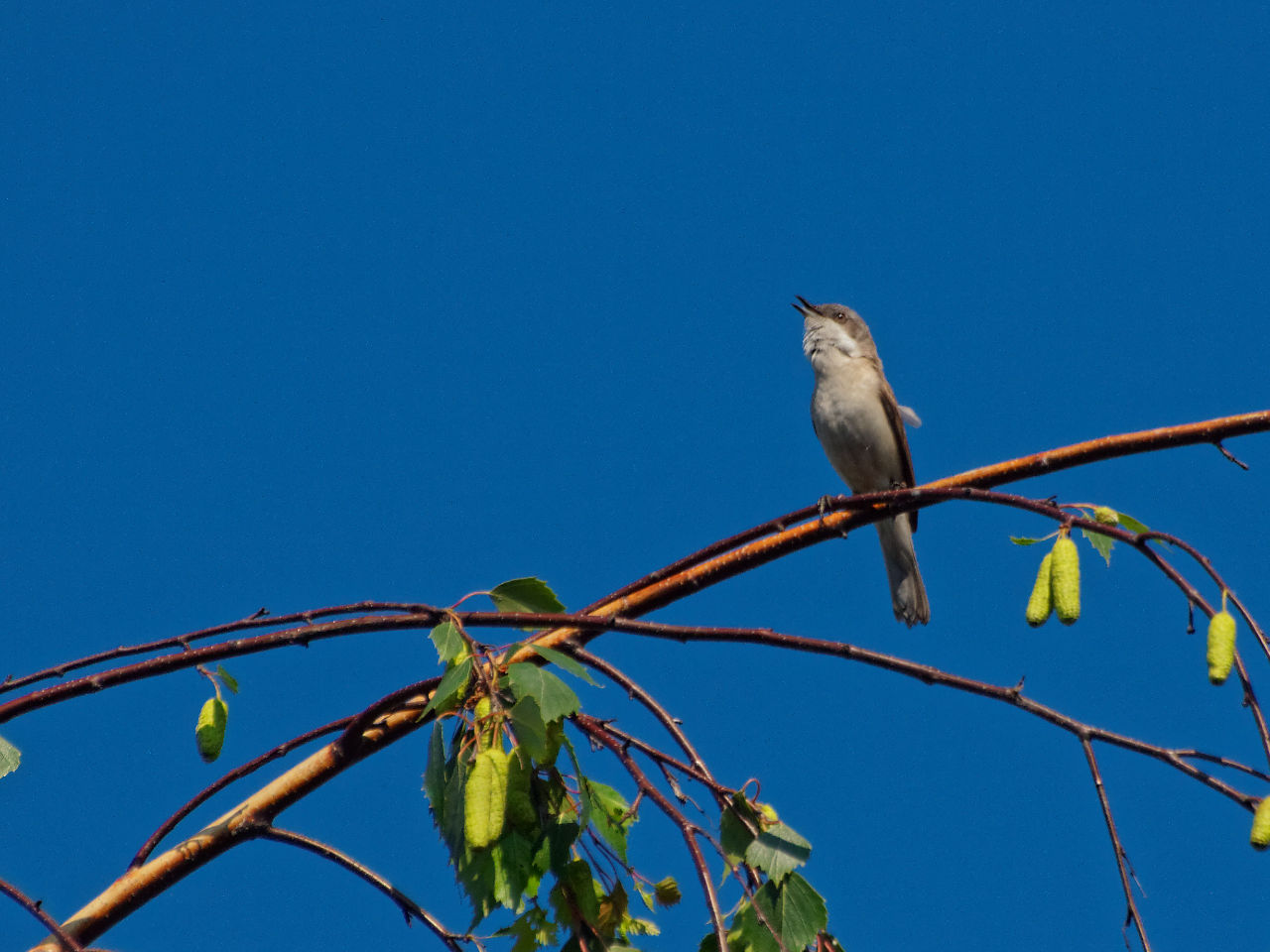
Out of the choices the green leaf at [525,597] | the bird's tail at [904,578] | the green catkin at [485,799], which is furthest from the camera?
the bird's tail at [904,578]

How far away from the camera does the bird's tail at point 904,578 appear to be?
9.50 meters

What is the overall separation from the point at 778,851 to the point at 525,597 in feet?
3.58

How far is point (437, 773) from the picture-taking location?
141 inches

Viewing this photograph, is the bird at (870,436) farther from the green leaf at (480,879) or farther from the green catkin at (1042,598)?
the green leaf at (480,879)

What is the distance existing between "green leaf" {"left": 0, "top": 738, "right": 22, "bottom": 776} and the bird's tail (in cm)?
687

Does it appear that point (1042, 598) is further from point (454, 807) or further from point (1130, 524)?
point (454, 807)

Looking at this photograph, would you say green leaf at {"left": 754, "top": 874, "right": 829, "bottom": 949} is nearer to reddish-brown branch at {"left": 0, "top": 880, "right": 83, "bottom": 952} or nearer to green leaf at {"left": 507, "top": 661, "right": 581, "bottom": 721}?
green leaf at {"left": 507, "top": 661, "right": 581, "bottom": 721}

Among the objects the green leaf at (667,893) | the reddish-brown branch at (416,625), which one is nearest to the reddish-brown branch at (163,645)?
the reddish-brown branch at (416,625)

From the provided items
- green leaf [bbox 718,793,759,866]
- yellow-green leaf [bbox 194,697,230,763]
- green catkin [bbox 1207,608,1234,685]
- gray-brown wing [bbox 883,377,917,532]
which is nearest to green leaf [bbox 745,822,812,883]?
green leaf [bbox 718,793,759,866]

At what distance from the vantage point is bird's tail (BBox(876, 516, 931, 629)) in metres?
9.50

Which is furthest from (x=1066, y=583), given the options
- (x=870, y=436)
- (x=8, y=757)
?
(x=870, y=436)

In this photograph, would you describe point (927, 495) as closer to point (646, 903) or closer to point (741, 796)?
point (741, 796)

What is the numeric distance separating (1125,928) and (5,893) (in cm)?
246

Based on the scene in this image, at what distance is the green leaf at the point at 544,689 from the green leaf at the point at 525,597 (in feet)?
1.96
